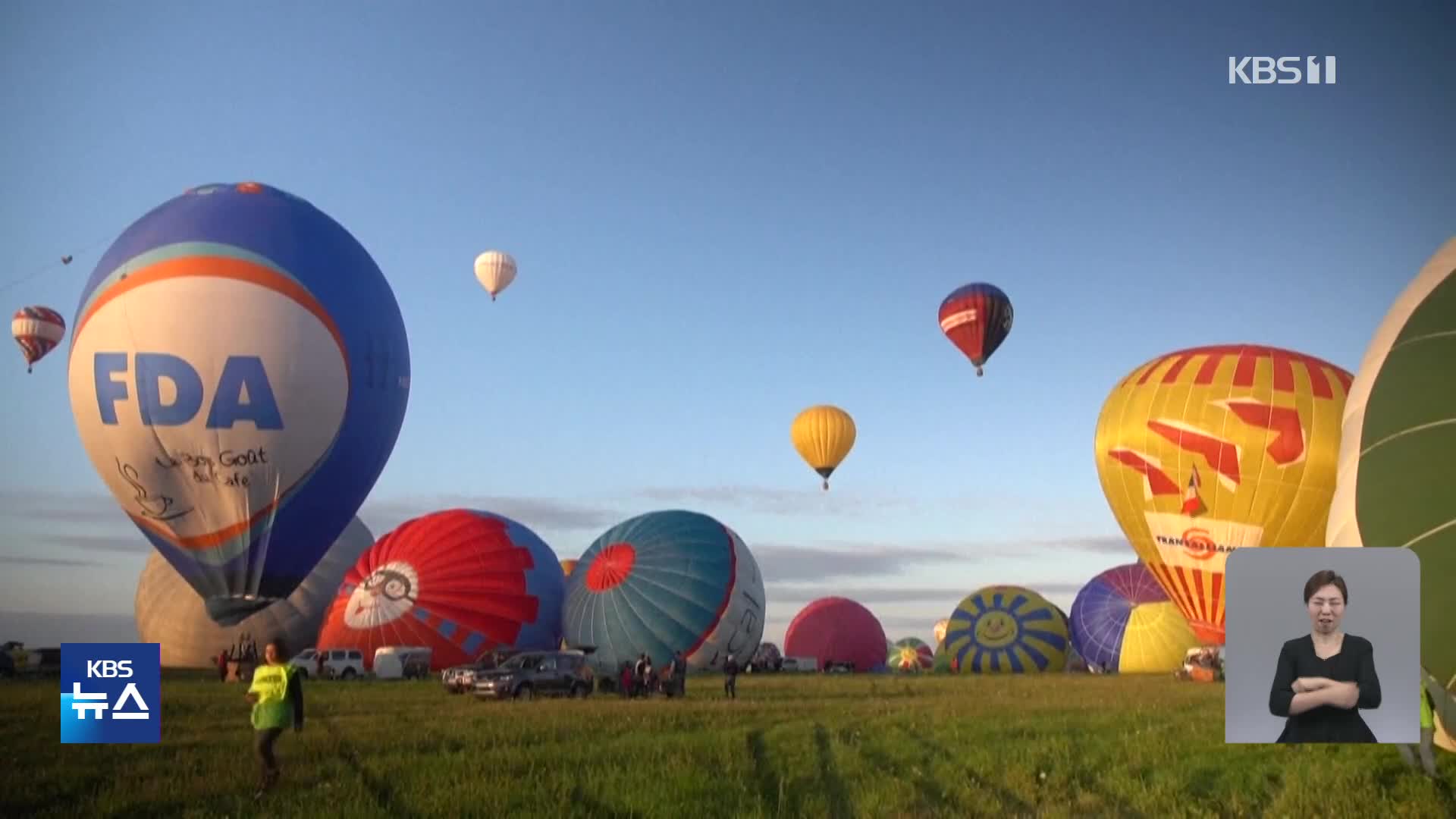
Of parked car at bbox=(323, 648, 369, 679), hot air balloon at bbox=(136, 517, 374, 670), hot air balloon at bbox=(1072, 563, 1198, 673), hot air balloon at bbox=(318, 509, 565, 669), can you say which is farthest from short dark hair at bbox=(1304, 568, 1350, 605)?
hot air balloon at bbox=(1072, 563, 1198, 673)

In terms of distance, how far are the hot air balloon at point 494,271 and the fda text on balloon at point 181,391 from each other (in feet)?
53.9

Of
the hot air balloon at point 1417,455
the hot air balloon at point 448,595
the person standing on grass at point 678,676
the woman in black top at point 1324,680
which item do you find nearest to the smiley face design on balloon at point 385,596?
the hot air balloon at point 448,595

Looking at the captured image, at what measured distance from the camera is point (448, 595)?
31891 mm

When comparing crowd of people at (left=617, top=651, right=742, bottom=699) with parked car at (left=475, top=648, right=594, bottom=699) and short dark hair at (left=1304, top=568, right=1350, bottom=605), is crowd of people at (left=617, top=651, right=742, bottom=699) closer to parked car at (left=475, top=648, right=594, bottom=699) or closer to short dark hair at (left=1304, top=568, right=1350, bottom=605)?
parked car at (left=475, top=648, right=594, bottom=699)

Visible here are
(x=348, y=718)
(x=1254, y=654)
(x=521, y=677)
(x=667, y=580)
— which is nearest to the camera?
(x=1254, y=654)

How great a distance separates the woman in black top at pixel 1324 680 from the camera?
29.2 feet

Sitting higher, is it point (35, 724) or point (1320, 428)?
point (1320, 428)

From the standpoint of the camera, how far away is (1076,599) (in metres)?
49.4

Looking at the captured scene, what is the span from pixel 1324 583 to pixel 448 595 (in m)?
26.3

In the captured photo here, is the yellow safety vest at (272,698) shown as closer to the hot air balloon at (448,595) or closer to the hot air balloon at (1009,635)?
the hot air balloon at (448,595)

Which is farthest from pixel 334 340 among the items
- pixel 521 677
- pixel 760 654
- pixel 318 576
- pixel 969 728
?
pixel 760 654

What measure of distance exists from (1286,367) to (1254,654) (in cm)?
2258

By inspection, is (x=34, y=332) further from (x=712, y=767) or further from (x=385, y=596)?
(x=712, y=767)

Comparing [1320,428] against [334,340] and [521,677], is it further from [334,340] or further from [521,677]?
[334,340]
